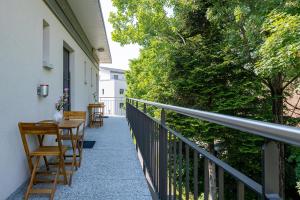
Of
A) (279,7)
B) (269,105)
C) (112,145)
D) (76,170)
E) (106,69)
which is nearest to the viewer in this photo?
(76,170)

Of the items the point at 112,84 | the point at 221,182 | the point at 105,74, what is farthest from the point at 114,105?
the point at 221,182

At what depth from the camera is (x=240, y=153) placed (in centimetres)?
947

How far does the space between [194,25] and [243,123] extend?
11.4m

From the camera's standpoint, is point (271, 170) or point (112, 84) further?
point (112, 84)

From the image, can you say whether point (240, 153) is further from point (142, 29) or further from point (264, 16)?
point (142, 29)

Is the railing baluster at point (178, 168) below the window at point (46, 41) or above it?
below

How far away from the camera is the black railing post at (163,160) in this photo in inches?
81.0

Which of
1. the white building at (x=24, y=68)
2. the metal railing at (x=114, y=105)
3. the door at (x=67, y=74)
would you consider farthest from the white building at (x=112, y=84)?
the white building at (x=24, y=68)

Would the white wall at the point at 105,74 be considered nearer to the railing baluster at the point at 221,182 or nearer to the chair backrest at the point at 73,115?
the chair backrest at the point at 73,115

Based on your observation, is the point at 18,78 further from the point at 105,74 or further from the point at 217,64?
the point at 105,74

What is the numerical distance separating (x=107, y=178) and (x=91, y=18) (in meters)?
4.19

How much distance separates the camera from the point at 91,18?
6258 mm

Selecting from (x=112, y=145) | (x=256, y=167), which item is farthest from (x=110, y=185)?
(x=256, y=167)

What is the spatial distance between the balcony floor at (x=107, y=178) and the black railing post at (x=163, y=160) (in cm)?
52
